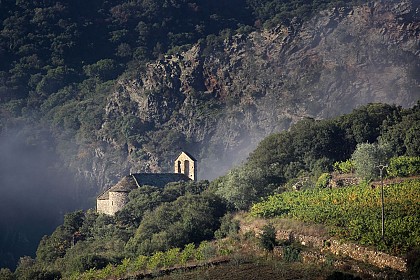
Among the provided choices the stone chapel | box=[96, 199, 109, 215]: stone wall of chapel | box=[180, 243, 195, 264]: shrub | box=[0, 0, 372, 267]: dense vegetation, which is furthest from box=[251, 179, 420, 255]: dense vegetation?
box=[0, 0, 372, 267]: dense vegetation

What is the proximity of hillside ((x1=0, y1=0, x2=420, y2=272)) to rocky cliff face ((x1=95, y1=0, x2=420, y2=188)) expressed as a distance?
195 mm

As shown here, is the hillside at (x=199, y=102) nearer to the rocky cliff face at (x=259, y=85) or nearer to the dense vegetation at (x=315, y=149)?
the rocky cliff face at (x=259, y=85)

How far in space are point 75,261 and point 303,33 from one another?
89.1m

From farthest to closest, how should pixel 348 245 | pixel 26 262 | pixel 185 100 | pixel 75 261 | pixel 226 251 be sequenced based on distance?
pixel 185 100 < pixel 26 262 < pixel 75 261 < pixel 226 251 < pixel 348 245

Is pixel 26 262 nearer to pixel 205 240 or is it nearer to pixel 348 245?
pixel 205 240

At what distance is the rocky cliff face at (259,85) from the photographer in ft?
412

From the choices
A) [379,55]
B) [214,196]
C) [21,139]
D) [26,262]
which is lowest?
[26,262]

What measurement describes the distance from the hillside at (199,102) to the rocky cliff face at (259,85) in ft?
0.64

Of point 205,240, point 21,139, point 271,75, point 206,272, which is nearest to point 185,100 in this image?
point 271,75

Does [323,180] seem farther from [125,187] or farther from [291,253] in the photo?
[125,187]

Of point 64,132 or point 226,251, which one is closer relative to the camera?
point 226,251

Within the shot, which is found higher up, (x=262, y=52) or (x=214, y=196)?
(x=262, y=52)

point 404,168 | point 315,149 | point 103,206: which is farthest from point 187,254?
point 103,206

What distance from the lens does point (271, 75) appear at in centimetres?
13562
